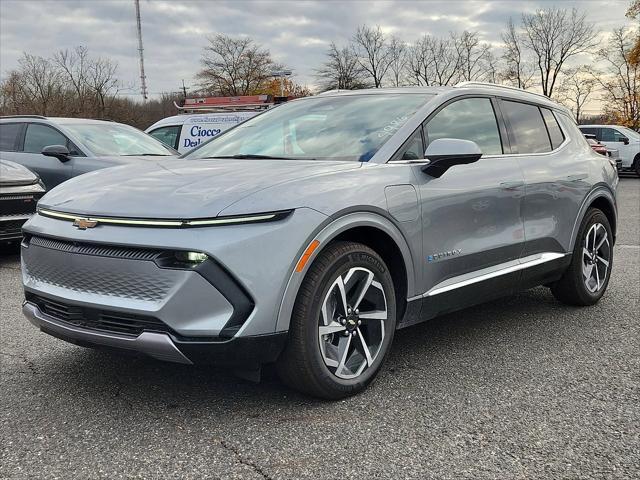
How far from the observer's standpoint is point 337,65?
5428 centimetres

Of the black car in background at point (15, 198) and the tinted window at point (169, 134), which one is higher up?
the tinted window at point (169, 134)

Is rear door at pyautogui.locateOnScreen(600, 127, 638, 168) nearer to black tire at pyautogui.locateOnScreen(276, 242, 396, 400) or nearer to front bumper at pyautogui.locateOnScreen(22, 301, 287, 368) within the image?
black tire at pyautogui.locateOnScreen(276, 242, 396, 400)

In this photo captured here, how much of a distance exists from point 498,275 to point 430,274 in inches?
27.8

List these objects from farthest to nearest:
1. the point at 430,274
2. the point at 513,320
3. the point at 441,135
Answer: the point at 513,320
the point at 441,135
the point at 430,274

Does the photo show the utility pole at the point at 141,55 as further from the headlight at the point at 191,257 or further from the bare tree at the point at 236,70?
the headlight at the point at 191,257

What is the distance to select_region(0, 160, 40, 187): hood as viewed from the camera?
270 inches

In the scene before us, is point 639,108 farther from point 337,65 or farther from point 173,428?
point 173,428

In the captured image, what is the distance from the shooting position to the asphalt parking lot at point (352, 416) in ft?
7.89

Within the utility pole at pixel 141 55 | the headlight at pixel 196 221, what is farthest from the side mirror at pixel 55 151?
the utility pole at pixel 141 55

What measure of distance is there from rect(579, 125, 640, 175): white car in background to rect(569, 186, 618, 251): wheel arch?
18044 millimetres

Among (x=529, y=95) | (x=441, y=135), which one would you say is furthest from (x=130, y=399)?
(x=529, y=95)

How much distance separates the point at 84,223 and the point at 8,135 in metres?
7.10

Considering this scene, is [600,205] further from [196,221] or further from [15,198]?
[15,198]

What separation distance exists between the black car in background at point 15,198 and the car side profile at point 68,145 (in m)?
0.56
